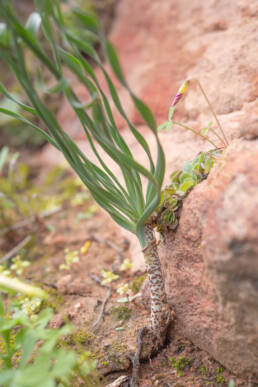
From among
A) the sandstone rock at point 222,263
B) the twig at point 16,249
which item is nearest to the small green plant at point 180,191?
the sandstone rock at point 222,263

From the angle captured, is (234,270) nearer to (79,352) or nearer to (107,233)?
(79,352)

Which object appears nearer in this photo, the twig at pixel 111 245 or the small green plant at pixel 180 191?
the small green plant at pixel 180 191

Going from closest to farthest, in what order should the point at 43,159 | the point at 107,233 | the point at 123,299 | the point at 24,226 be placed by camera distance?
1. the point at 123,299
2. the point at 107,233
3. the point at 24,226
4. the point at 43,159

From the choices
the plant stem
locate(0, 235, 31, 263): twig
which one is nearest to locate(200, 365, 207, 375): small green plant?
the plant stem

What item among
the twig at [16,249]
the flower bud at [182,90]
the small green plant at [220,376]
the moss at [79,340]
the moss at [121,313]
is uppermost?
the flower bud at [182,90]

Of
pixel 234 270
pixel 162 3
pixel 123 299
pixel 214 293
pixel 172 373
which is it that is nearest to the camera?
pixel 234 270

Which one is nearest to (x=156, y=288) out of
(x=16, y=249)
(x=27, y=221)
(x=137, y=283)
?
(x=137, y=283)

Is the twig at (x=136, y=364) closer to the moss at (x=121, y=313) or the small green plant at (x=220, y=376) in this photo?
the moss at (x=121, y=313)

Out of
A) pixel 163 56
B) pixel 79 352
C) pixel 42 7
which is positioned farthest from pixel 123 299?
pixel 163 56
